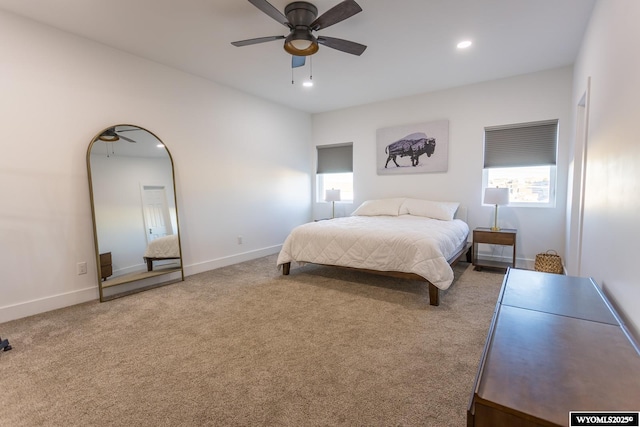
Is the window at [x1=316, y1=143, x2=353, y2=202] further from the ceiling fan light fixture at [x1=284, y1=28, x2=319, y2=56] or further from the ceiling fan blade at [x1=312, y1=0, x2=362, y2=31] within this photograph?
the ceiling fan blade at [x1=312, y1=0, x2=362, y2=31]

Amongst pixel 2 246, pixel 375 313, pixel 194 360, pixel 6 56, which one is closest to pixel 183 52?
pixel 6 56

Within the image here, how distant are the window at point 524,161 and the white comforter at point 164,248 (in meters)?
4.46

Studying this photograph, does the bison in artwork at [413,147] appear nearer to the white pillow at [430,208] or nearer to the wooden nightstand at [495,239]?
the white pillow at [430,208]

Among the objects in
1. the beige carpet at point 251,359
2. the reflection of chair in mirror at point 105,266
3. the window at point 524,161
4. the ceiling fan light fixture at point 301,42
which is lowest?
the beige carpet at point 251,359

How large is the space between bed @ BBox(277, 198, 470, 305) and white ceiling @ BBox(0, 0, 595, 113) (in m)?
1.98

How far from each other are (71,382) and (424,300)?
2.75 meters

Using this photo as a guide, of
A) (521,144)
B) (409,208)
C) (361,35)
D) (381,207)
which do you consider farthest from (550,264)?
(361,35)

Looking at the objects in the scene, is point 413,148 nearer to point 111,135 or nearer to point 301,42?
point 301,42

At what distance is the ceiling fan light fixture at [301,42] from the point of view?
8.02 feet

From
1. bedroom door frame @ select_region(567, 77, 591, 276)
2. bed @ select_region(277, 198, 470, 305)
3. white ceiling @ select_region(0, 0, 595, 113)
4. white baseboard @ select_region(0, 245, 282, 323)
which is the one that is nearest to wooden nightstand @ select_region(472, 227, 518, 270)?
bed @ select_region(277, 198, 470, 305)

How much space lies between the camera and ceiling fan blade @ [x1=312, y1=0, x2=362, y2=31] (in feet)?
6.66

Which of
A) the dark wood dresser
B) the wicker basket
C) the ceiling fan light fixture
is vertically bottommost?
the wicker basket

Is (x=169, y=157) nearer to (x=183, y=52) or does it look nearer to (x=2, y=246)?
(x=183, y=52)

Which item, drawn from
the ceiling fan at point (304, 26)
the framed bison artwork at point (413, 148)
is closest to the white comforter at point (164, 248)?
the ceiling fan at point (304, 26)
